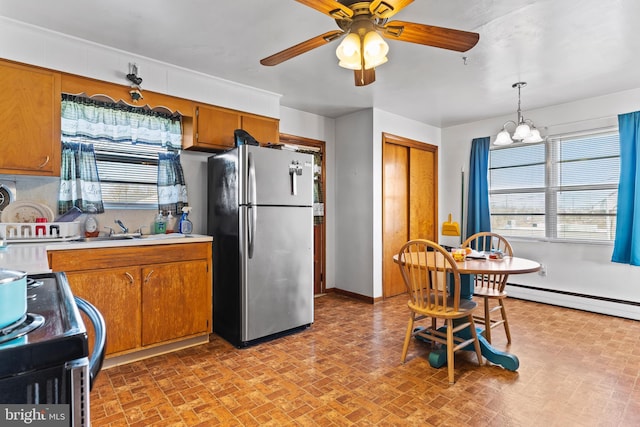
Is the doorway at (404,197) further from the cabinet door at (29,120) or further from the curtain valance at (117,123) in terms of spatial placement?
the cabinet door at (29,120)

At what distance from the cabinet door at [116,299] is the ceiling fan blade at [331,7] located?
221 centimetres

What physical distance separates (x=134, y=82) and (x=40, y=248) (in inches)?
59.1

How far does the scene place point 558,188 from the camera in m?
4.29

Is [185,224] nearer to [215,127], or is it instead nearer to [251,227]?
[251,227]

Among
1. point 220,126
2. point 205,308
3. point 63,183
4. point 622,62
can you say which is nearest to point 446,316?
point 205,308

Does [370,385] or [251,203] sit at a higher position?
[251,203]

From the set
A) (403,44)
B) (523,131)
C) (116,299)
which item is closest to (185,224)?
(116,299)

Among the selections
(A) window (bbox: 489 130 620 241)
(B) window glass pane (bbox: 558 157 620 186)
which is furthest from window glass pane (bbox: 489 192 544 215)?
(B) window glass pane (bbox: 558 157 620 186)

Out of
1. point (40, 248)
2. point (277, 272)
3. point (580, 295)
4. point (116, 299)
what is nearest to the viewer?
point (40, 248)

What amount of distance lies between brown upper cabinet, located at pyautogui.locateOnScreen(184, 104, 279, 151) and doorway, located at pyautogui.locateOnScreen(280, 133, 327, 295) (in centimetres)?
103

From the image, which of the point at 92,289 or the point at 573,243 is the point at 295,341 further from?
the point at 573,243

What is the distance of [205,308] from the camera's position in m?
2.92

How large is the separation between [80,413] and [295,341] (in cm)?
259

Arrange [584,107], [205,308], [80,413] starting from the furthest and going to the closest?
[584,107], [205,308], [80,413]
